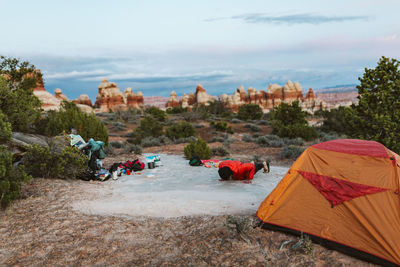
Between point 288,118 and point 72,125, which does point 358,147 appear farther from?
point 288,118

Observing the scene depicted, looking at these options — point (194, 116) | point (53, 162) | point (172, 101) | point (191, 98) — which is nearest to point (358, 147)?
point (53, 162)

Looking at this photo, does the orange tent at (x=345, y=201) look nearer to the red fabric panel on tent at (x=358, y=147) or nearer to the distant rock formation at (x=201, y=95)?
the red fabric panel on tent at (x=358, y=147)

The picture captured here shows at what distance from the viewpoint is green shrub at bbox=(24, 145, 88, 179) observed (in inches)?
287

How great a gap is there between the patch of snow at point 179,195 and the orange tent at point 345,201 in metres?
1.00

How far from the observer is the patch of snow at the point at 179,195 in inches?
221

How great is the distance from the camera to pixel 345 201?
4242 millimetres

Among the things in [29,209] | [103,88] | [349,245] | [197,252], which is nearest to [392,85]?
[349,245]

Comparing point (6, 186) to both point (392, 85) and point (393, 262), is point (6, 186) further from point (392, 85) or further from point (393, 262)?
point (392, 85)

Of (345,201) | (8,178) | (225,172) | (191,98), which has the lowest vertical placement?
(225,172)

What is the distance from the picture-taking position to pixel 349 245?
3.96 meters

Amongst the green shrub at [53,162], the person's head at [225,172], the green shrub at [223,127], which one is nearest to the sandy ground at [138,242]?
the green shrub at [53,162]

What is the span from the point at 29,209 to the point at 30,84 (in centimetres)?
753

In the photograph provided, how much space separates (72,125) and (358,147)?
37.2 ft

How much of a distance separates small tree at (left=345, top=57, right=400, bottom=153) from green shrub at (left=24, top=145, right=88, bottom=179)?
9.81 metres
